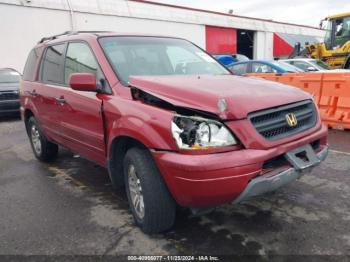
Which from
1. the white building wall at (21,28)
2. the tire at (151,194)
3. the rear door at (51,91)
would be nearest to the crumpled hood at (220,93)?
the tire at (151,194)

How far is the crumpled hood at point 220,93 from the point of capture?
286 centimetres

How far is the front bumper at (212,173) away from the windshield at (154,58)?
1189mm

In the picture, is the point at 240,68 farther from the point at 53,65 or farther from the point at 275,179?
the point at 275,179

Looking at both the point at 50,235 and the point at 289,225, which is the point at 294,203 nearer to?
the point at 289,225

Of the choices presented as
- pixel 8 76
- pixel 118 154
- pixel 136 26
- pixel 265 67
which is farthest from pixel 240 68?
pixel 136 26

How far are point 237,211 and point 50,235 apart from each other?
1.83 metres

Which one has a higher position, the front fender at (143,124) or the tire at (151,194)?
the front fender at (143,124)

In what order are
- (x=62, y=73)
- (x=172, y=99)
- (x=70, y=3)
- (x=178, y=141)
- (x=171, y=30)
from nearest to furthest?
1. (x=178, y=141)
2. (x=172, y=99)
3. (x=62, y=73)
4. (x=70, y=3)
5. (x=171, y=30)

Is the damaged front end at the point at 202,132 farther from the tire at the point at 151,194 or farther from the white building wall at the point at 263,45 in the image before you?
the white building wall at the point at 263,45

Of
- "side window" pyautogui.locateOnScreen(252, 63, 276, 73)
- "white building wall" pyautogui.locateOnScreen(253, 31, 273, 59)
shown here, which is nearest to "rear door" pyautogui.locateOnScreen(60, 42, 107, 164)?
"side window" pyautogui.locateOnScreen(252, 63, 276, 73)

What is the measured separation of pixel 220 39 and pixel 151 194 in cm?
2485

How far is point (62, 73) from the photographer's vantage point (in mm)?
4668

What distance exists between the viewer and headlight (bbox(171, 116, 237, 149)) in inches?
109

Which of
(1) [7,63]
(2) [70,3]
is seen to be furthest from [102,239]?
(2) [70,3]
